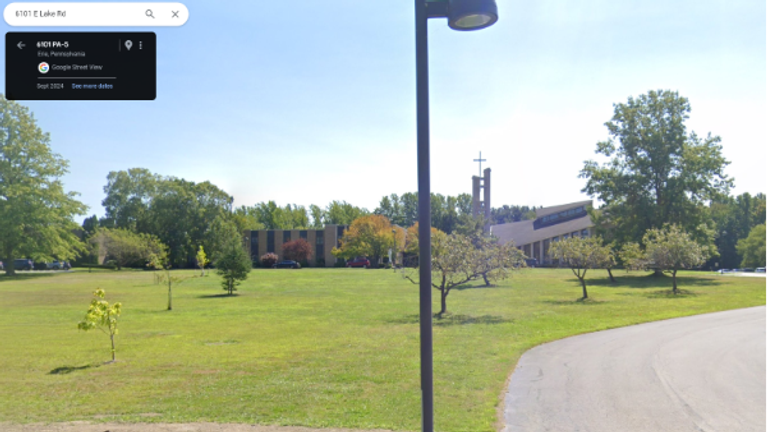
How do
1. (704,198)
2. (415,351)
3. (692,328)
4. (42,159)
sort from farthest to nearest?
(42,159) → (704,198) → (692,328) → (415,351)

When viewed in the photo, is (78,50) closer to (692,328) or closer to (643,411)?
(643,411)

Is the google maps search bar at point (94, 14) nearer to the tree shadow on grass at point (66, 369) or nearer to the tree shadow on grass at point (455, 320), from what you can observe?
the tree shadow on grass at point (66, 369)

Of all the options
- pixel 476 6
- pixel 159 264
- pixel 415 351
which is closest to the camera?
pixel 476 6

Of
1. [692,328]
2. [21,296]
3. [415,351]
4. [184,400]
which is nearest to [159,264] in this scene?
[21,296]

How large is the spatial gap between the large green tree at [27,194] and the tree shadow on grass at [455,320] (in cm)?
5018

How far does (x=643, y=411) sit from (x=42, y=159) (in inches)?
2525

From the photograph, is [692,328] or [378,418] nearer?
[378,418]

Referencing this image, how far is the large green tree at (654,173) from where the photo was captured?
46219 millimetres

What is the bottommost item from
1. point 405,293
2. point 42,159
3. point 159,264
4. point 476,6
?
point 405,293

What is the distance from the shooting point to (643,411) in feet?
24.5

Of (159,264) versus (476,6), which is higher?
(476,6)

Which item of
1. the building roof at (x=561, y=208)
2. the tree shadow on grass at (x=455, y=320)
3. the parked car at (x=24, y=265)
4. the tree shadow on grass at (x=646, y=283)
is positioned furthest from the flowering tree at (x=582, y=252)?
the parked car at (x=24, y=265)

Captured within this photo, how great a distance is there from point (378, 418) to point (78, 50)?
5.53m

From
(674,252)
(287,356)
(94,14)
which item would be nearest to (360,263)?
(674,252)
